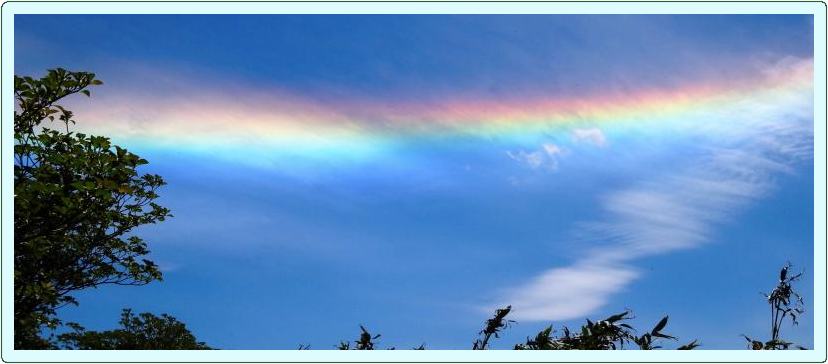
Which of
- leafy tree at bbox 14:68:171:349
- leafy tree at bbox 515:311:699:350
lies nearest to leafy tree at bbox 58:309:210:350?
leafy tree at bbox 14:68:171:349

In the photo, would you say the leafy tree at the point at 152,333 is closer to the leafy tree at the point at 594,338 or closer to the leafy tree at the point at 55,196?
the leafy tree at the point at 55,196

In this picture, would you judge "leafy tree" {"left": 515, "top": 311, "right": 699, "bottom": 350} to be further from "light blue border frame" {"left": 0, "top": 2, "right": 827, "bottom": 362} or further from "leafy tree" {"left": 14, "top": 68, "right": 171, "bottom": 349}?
"leafy tree" {"left": 14, "top": 68, "right": 171, "bottom": 349}

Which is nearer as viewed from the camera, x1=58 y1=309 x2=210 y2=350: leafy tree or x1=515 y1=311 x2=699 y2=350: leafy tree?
x1=515 y1=311 x2=699 y2=350: leafy tree

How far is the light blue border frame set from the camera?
5.85 m

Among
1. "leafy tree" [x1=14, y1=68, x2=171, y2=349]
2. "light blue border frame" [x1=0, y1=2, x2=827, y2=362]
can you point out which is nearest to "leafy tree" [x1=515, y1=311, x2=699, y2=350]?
"light blue border frame" [x1=0, y1=2, x2=827, y2=362]

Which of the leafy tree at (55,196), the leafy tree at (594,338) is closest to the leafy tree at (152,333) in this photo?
the leafy tree at (55,196)
